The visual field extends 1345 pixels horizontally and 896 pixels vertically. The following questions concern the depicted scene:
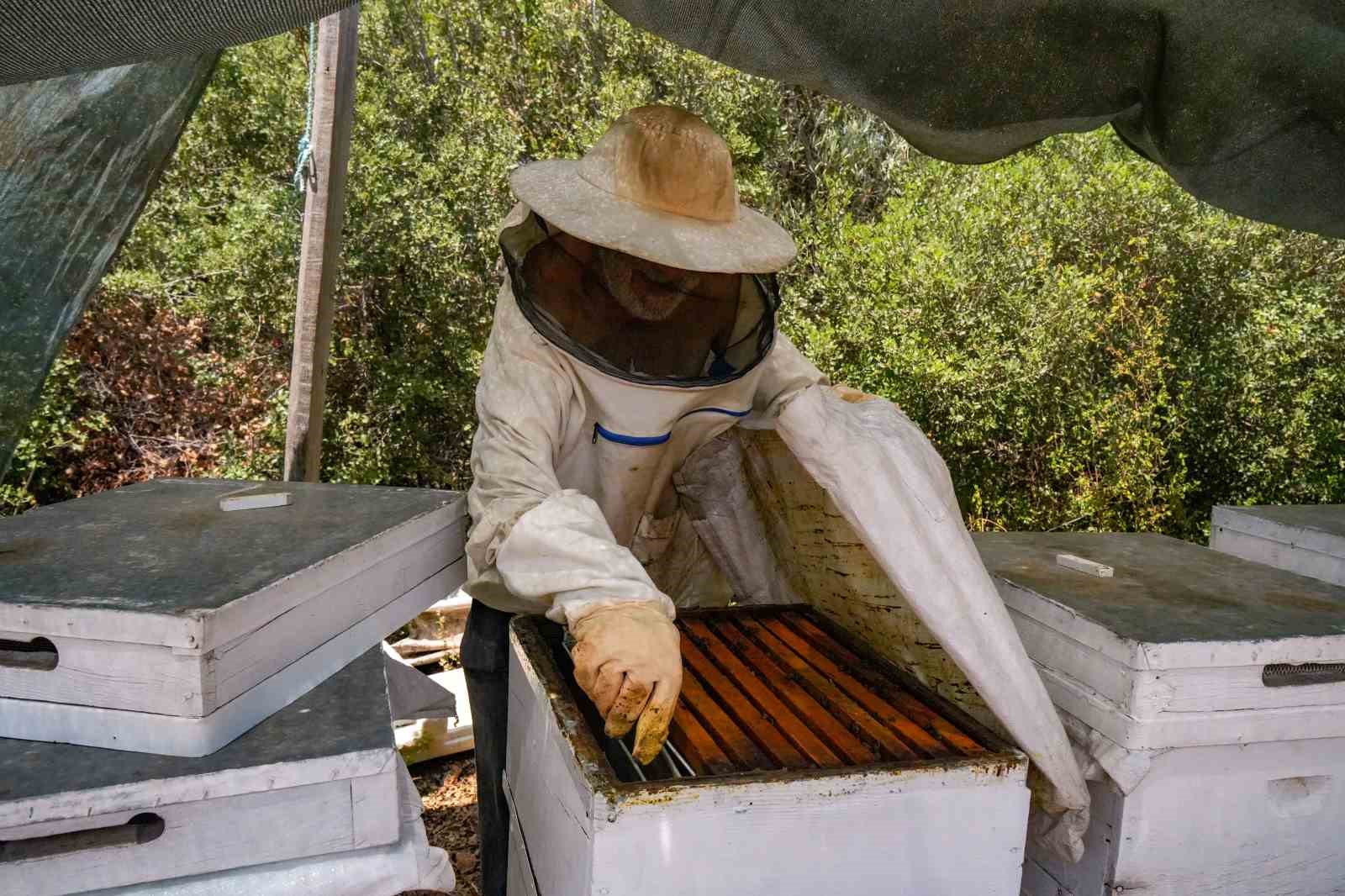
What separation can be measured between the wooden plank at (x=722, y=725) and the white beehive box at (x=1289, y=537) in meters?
1.45

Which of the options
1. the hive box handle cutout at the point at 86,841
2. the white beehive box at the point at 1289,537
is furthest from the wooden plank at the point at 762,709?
the white beehive box at the point at 1289,537

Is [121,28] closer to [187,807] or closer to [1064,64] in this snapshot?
[187,807]

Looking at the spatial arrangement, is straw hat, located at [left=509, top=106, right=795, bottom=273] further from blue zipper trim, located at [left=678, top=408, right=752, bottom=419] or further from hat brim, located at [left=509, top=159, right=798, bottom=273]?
blue zipper trim, located at [left=678, top=408, right=752, bottom=419]

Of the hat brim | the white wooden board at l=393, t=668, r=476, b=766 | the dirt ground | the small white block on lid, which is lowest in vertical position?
the dirt ground

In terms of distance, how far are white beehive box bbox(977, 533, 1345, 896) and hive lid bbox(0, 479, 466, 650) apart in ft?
3.95

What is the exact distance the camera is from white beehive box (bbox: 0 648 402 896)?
42.9 inches

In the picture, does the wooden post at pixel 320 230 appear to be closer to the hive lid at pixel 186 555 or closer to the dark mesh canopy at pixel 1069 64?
the hive lid at pixel 186 555

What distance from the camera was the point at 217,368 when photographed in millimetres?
5121

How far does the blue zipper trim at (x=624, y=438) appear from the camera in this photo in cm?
175

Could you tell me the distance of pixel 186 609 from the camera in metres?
1.17

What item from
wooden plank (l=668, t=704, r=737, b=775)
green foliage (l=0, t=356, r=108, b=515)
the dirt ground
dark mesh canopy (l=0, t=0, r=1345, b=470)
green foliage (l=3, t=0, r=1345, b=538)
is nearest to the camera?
dark mesh canopy (l=0, t=0, r=1345, b=470)

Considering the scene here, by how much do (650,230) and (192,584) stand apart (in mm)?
889

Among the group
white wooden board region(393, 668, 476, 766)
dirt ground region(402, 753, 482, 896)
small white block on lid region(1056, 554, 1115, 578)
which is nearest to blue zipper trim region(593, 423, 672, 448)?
small white block on lid region(1056, 554, 1115, 578)

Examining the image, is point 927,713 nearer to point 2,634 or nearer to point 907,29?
point 907,29
